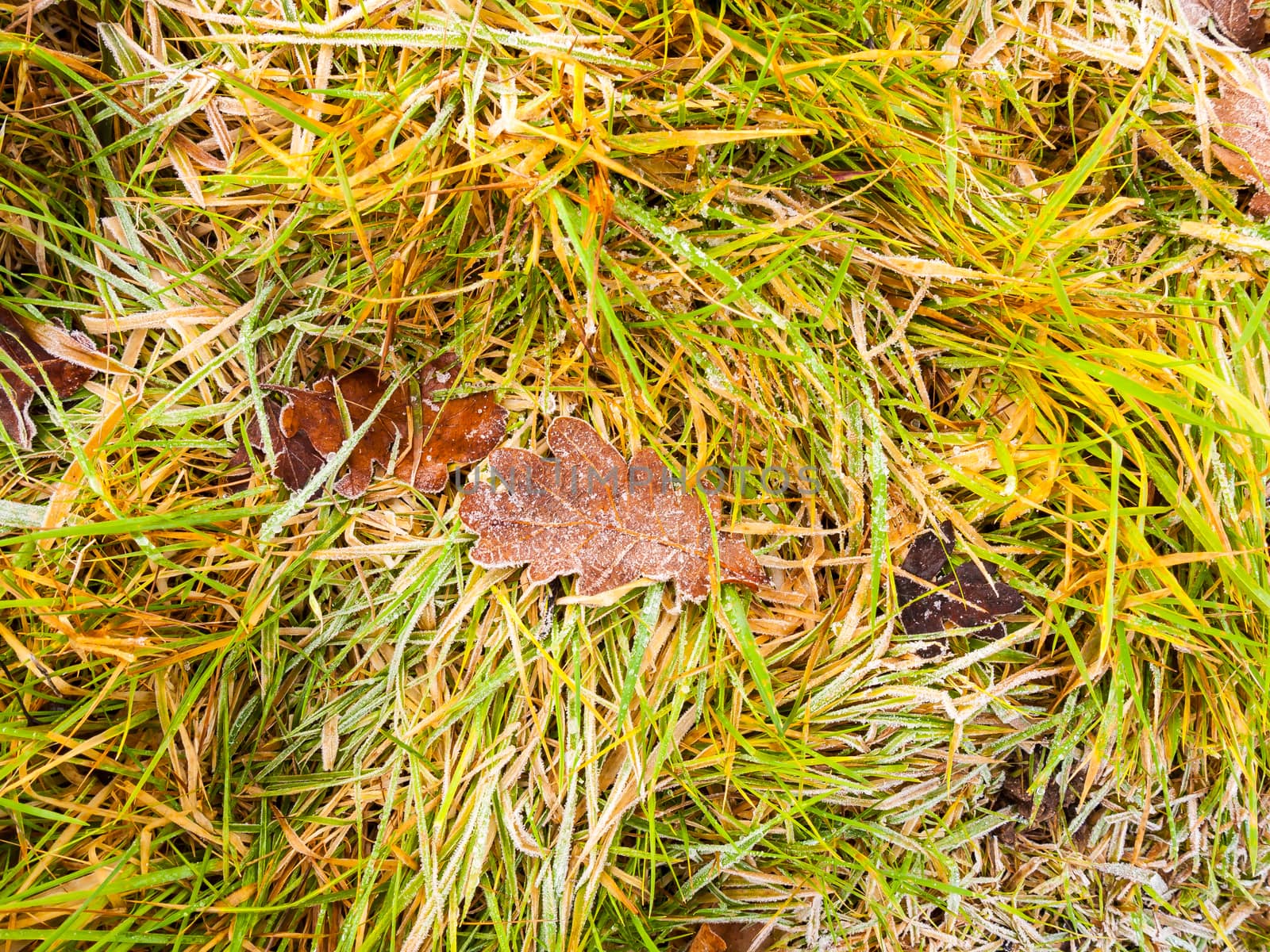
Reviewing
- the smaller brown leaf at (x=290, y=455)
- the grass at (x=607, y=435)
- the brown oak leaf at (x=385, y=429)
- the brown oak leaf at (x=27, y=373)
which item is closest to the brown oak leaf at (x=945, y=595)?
the grass at (x=607, y=435)

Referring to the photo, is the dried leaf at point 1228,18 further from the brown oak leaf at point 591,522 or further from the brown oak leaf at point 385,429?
the brown oak leaf at point 385,429

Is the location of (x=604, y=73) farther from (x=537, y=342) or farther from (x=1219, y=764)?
(x=1219, y=764)

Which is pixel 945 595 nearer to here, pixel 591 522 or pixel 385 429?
pixel 591 522

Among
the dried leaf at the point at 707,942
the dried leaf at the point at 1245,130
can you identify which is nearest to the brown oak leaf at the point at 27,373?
the dried leaf at the point at 707,942

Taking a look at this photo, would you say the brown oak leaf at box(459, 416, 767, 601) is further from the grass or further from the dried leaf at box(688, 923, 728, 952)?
the dried leaf at box(688, 923, 728, 952)

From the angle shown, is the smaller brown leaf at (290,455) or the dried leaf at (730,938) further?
the dried leaf at (730,938)

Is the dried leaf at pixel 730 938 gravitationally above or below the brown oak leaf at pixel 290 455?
below

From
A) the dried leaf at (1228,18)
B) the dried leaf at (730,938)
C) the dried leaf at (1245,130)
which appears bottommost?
the dried leaf at (730,938)
